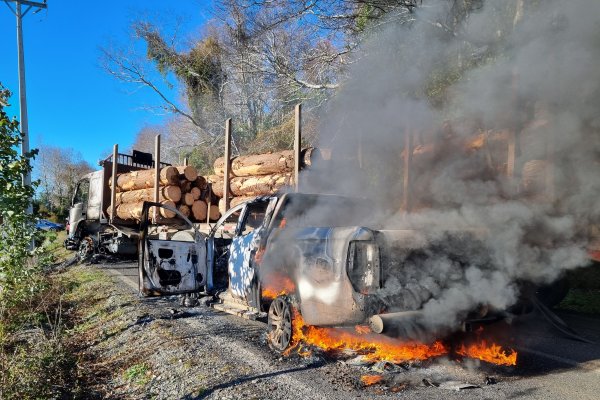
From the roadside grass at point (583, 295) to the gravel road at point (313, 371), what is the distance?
545mm

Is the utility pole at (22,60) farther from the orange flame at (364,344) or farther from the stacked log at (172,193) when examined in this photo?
the orange flame at (364,344)

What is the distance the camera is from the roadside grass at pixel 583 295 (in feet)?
16.8

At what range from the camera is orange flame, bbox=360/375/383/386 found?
347 cm

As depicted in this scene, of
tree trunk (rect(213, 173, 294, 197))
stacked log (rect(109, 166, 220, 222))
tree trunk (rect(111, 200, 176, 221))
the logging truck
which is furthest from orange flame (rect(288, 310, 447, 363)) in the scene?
tree trunk (rect(111, 200, 176, 221))

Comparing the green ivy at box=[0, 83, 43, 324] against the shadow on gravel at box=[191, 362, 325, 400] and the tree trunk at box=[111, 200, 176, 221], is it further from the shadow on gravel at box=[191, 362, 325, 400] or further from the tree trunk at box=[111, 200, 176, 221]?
the tree trunk at box=[111, 200, 176, 221]

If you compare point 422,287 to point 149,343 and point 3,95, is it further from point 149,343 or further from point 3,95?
point 3,95

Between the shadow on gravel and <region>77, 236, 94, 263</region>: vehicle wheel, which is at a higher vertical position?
<region>77, 236, 94, 263</region>: vehicle wheel

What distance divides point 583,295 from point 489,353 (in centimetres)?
371

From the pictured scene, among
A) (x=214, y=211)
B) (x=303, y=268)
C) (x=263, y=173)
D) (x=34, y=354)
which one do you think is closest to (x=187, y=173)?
(x=214, y=211)

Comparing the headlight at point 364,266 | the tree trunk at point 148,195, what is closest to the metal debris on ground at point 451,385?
the headlight at point 364,266

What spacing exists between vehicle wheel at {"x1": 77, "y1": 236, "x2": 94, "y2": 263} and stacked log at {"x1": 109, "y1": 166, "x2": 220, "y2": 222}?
135cm

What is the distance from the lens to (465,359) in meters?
3.95

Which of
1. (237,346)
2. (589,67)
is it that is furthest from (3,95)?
(589,67)

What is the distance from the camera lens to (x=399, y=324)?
338 centimetres
